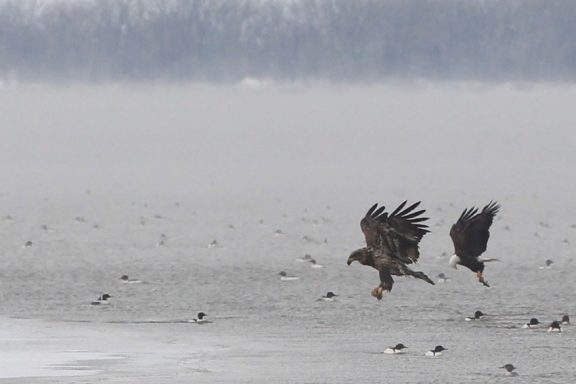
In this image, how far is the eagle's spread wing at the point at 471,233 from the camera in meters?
23.0

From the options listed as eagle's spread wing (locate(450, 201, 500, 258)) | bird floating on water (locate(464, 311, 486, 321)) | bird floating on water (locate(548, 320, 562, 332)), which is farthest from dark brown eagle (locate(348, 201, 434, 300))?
bird floating on water (locate(464, 311, 486, 321))

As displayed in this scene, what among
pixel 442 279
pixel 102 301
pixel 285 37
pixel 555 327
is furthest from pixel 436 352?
pixel 285 37

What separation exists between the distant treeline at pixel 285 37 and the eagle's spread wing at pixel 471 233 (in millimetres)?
124515

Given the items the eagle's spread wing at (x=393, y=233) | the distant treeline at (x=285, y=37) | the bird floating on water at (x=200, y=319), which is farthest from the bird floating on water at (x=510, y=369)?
the distant treeline at (x=285, y=37)

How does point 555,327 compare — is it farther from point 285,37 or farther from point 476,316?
point 285,37

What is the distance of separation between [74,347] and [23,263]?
11929mm

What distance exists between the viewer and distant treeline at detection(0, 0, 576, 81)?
490ft

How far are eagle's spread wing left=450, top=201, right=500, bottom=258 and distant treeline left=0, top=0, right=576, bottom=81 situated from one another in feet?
409

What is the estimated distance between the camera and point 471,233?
2316 centimetres

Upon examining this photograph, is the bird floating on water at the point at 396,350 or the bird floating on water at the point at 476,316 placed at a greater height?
the bird floating on water at the point at 476,316

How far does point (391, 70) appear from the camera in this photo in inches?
6211

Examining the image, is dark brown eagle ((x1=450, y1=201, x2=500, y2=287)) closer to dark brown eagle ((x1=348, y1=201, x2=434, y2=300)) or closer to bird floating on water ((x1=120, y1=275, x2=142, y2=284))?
dark brown eagle ((x1=348, y1=201, x2=434, y2=300))

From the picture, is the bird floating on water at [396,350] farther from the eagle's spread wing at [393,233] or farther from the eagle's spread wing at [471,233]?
the eagle's spread wing at [393,233]

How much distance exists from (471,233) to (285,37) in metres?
131
